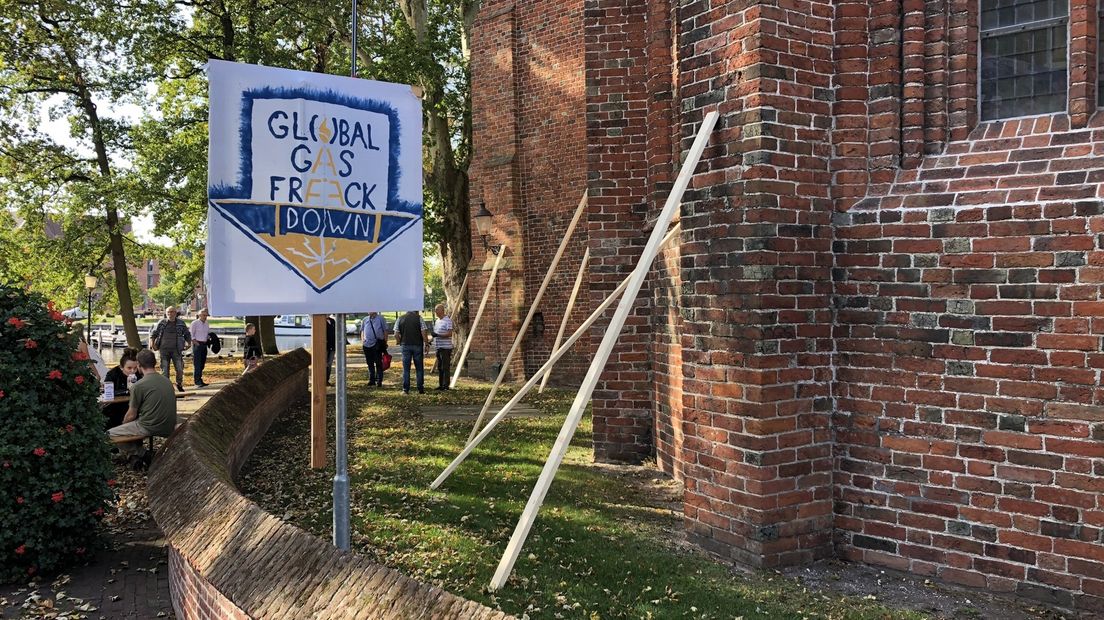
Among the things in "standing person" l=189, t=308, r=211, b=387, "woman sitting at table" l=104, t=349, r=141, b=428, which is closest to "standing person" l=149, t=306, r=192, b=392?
"standing person" l=189, t=308, r=211, b=387

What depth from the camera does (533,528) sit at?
5.44 m

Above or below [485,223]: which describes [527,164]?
above

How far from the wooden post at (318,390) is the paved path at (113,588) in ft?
5.78

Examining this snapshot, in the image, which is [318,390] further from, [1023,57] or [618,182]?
[1023,57]

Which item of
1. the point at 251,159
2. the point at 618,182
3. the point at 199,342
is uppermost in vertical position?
the point at 618,182

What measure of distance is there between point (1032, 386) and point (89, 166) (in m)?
21.6

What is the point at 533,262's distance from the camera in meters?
15.0

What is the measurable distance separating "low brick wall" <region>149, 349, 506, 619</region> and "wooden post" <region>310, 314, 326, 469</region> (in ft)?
5.12

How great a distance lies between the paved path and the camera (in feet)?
14.5

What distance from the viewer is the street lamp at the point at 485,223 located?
15.1m

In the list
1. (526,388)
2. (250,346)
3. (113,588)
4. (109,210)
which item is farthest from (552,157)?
(109,210)

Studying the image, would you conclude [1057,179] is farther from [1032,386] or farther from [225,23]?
[225,23]

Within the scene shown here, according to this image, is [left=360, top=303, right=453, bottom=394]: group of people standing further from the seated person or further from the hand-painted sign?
the hand-painted sign

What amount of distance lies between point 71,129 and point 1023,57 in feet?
66.9
